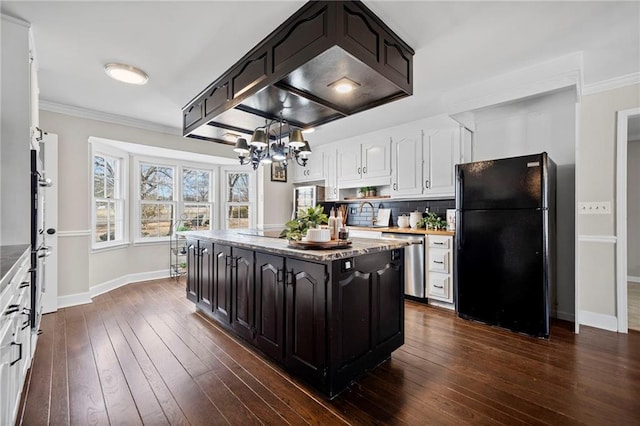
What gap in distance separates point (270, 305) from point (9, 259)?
1.51 meters

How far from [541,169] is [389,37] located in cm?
186

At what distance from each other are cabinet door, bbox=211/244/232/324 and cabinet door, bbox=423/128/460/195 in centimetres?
277

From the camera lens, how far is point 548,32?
6.81ft

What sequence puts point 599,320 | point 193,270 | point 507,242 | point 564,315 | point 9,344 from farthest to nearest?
point 193,270, point 564,315, point 599,320, point 507,242, point 9,344

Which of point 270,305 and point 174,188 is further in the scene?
point 174,188

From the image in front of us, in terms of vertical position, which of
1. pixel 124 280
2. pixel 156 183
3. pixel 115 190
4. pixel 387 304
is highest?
pixel 156 183

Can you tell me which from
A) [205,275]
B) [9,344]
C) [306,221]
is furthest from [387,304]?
[9,344]

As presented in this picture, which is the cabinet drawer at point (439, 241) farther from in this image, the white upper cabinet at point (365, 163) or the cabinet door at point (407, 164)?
the white upper cabinet at point (365, 163)

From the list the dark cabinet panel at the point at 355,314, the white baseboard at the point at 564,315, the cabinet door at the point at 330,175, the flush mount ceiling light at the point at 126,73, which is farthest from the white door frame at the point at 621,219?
the flush mount ceiling light at the point at 126,73

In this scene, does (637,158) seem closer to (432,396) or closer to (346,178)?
(346,178)

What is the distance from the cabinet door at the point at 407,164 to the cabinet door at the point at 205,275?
2.74 m

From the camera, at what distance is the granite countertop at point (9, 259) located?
1177 millimetres

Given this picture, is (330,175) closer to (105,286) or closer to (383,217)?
(383,217)

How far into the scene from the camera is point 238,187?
5.88m
